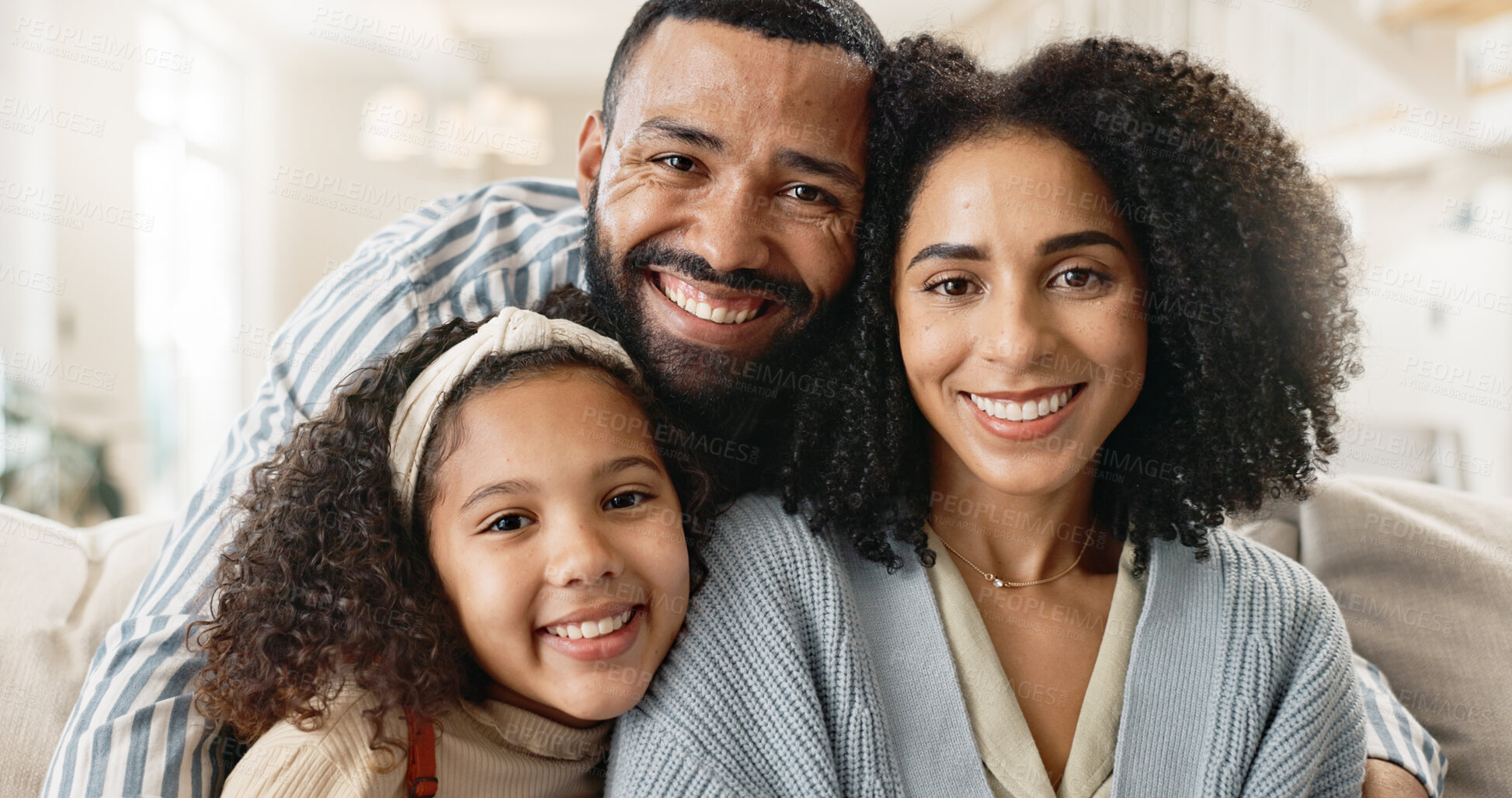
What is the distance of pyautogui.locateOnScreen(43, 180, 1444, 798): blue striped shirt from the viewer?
1.34 meters

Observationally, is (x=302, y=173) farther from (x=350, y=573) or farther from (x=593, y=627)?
(x=593, y=627)

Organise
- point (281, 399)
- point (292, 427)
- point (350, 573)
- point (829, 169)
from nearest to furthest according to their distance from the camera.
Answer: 1. point (350, 573)
2. point (829, 169)
3. point (292, 427)
4. point (281, 399)

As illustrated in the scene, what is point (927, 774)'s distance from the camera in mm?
1356

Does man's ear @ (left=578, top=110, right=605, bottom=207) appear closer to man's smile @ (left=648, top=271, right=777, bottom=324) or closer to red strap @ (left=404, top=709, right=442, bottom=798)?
man's smile @ (left=648, top=271, right=777, bottom=324)

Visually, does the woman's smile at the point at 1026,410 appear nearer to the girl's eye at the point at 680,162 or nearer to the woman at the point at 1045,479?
the woman at the point at 1045,479

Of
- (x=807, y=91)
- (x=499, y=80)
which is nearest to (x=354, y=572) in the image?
(x=807, y=91)

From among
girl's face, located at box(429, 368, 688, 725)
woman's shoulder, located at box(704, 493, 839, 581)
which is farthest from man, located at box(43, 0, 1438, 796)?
girl's face, located at box(429, 368, 688, 725)

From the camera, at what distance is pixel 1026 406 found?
54.8 inches

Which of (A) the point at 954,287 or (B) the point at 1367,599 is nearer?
(A) the point at 954,287

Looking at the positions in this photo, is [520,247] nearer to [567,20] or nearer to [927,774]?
[927,774]

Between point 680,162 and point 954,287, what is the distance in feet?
1.66

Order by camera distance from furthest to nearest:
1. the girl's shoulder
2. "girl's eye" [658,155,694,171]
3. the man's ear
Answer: the man's ear < "girl's eye" [658,155,694,171] < the girl's shoulder

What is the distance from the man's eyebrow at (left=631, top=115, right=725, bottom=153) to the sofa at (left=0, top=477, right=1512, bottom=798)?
1.12m

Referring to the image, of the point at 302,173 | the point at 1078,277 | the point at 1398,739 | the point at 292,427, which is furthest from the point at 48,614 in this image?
the point at 302,173
